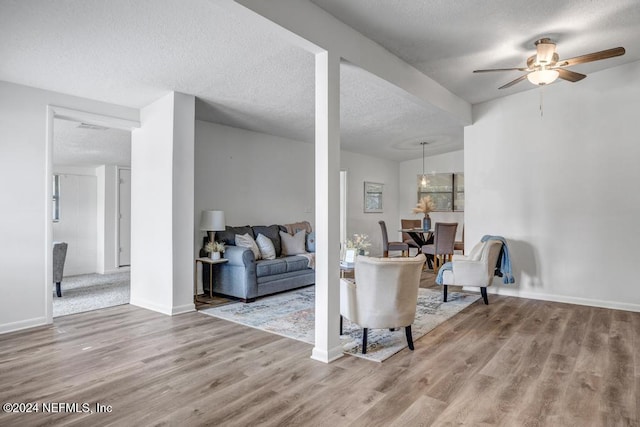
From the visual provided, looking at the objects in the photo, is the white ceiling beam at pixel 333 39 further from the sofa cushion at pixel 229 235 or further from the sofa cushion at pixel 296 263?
the sofa cushion at pixel 229 235

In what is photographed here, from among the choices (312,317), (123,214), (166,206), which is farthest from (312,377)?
(123,214)

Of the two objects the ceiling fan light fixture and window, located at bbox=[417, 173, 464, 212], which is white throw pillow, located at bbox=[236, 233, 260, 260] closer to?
the ceiling fan light fixture

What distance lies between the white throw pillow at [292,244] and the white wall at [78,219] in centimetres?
430

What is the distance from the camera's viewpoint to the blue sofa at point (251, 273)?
16.0 ft

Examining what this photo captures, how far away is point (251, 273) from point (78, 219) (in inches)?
190

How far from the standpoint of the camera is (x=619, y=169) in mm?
4734

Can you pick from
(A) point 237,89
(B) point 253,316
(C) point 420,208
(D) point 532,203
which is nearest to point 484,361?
(B) point 253,316

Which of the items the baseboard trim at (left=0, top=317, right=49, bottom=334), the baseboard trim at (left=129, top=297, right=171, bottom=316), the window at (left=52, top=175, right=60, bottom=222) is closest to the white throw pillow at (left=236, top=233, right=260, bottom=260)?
the baseboard trim at (left=129, top=297, right=171, bottom=316)

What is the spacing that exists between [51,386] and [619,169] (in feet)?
20.4

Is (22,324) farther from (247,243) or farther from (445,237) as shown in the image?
(445,237)

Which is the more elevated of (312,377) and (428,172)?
(428,172)

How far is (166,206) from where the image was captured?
14.5 feet

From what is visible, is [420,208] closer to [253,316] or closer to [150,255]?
[253,316]

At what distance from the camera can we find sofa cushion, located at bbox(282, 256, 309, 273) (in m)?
5.49
